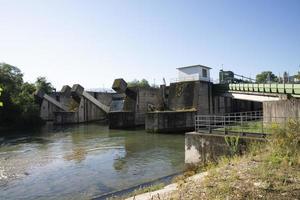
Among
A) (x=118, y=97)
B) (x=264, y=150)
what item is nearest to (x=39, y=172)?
(x=264, y=150)

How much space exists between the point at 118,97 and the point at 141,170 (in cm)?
2691

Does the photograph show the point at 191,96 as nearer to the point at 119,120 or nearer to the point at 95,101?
the point at 119,120

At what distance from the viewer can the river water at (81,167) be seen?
11227 mm

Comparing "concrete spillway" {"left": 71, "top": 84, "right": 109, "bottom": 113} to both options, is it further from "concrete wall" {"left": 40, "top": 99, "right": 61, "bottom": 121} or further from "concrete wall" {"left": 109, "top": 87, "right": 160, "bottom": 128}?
"concrete wall" {"left": 109, "top": 87, "right": 160, "bottom": 128}

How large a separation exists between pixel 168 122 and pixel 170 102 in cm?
636

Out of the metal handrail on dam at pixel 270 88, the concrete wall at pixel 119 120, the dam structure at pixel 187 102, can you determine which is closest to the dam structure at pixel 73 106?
the concrete wall at pixel 119 120

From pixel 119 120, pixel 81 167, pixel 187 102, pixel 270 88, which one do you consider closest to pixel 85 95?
pixel 119 120

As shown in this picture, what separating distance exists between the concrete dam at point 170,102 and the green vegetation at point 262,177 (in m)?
14.8

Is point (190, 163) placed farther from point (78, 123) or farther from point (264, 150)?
point (78, 123)

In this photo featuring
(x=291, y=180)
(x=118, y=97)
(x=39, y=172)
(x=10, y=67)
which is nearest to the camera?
(x=291, y=180)

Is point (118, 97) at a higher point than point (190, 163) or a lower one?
higher

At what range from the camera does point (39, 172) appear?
14.2 metres

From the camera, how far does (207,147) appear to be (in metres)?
12.4

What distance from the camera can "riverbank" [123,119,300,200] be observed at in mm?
5547
